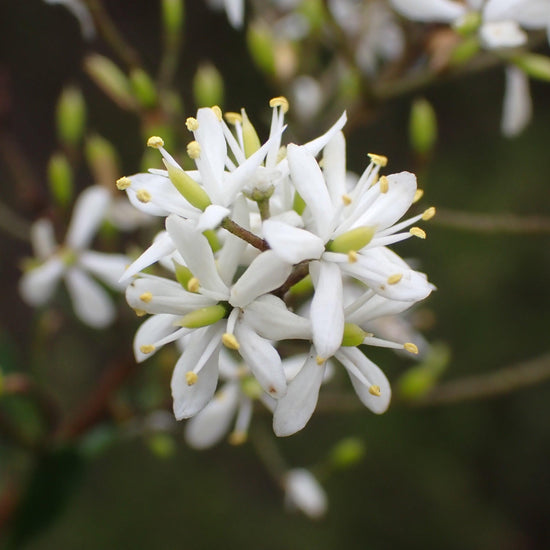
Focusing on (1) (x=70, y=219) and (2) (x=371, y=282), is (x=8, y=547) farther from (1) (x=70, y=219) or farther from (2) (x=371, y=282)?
(2) (x=371, y=282)

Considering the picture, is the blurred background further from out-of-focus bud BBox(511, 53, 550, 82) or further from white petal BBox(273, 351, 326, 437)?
white petal BBox(273, 351, 326, 437)

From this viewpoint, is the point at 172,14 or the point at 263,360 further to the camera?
the point at 172,14

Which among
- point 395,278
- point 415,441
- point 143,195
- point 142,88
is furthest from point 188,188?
point 415,441

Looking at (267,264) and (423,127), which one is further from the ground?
(267,264)

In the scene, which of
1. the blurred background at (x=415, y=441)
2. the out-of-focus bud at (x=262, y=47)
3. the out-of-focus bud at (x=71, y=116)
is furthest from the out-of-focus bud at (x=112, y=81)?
the blurred background at (x=415, y=441)

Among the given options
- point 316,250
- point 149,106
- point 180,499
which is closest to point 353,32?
point 149,106

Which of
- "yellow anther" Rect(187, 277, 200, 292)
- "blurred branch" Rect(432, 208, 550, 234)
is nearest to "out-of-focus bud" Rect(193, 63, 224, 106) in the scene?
"blurred branch" Rect(432, 208, 550, 234)

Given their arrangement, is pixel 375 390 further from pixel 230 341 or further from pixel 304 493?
pixel 304 493

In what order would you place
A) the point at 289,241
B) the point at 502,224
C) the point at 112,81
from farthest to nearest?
the point at 112,81, the point at 502,224, the point at 289,241

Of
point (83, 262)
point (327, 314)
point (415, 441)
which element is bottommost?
point (415, 441)
